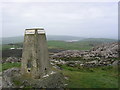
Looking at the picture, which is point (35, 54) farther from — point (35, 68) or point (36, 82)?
point (36, 82)

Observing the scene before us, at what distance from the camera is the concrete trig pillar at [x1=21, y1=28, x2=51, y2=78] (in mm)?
28516

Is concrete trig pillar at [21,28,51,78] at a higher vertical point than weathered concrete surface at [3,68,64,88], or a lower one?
higher

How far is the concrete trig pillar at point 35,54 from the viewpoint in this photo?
93.6 feet

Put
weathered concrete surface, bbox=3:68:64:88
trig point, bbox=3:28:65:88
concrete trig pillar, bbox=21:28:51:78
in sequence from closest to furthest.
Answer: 1. weathered concrete surface, bbox=3:68:64:88
2. trig point, bbox=3:28:65:88
3. concrete trig pillar, bbox=21:28:51:78

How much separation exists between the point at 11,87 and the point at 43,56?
19.0 feet

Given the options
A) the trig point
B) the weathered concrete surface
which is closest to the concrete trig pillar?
the trig point

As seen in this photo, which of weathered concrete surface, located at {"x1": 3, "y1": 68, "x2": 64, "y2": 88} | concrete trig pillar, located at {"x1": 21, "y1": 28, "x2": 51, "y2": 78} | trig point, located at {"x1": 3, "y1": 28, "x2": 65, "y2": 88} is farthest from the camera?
concrete trig pillar, located at {"x1": 21, "y1": 28, "x2": 51, "y2": 78}

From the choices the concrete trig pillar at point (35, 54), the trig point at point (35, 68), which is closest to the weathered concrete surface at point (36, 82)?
the trig point at point (35, 68)

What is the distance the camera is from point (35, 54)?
2844cm

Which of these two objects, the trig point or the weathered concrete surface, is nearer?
the weathered concrete surface

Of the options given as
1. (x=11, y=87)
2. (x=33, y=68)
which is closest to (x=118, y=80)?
(x=33, y=68)

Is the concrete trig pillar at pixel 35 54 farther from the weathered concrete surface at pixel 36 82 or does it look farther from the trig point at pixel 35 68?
the weathered concrete surface at pixel 36 82

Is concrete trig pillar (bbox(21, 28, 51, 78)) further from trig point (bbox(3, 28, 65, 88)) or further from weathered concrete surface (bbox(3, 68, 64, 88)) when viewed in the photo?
→ weathered concrete surface (bbox(3, 68, 64, 88))

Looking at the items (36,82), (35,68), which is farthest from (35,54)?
(36,82)
